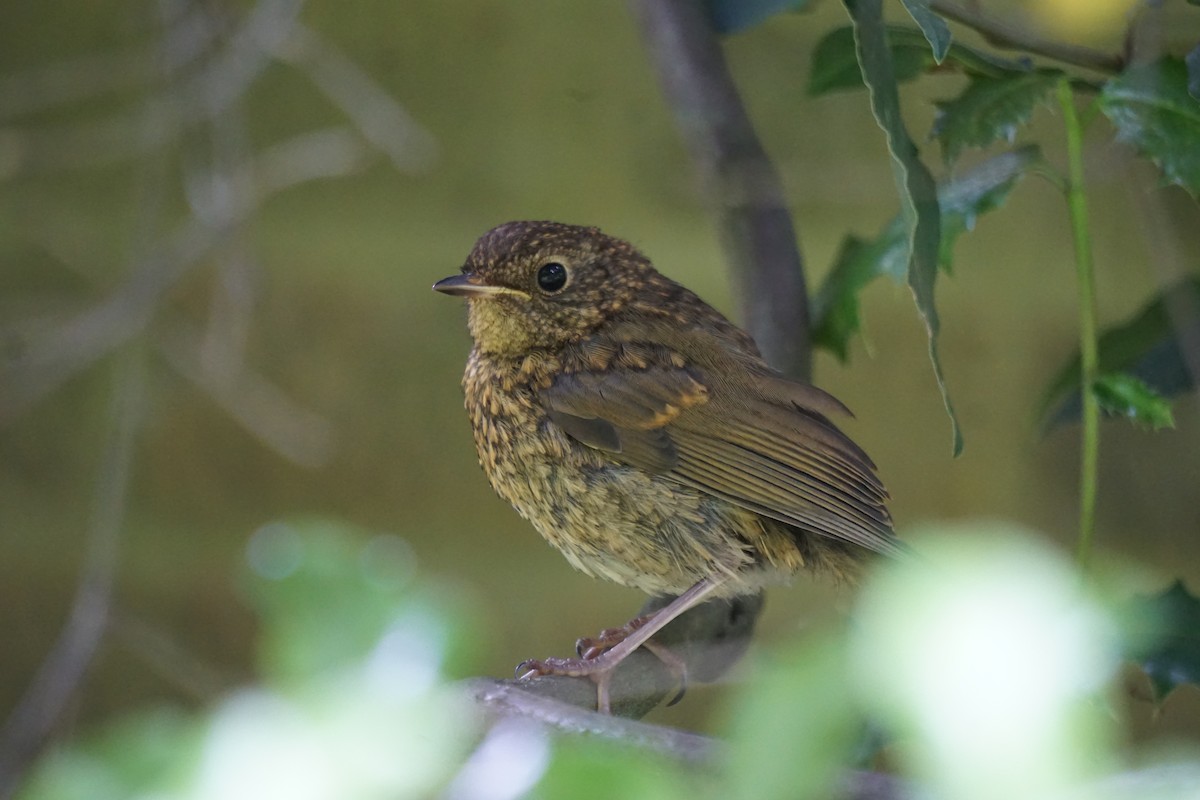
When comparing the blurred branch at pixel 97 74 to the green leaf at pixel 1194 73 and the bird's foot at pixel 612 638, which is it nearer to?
the bird's foot at pixel 612 638

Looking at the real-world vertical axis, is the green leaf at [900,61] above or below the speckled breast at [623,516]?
above

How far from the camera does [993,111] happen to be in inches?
67.2

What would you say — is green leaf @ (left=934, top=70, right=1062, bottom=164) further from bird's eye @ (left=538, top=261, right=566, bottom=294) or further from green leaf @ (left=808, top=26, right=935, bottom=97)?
bird's eye @ (left=538, top=261, right=566, bottom=294)

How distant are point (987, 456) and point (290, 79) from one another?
1.76 m

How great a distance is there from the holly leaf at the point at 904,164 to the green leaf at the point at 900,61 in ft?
0.82

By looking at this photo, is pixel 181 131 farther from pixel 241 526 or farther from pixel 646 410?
pixel 646 410

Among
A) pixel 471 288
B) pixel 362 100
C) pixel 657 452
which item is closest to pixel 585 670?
pixel 657 452

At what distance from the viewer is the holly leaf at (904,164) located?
4.34 ft

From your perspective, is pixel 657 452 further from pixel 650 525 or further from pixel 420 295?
pixel 420 295


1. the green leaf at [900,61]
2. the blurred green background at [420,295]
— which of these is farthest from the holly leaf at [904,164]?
the blurred green background at [420,295]

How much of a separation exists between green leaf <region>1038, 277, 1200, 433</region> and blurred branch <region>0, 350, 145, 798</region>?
156cm

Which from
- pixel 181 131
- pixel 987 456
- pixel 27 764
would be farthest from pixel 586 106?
pixel 27 764

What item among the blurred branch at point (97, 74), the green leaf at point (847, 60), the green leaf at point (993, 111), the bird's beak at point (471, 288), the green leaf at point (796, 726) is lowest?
the green leaf at point (796, 726)

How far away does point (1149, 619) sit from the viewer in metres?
0.60
